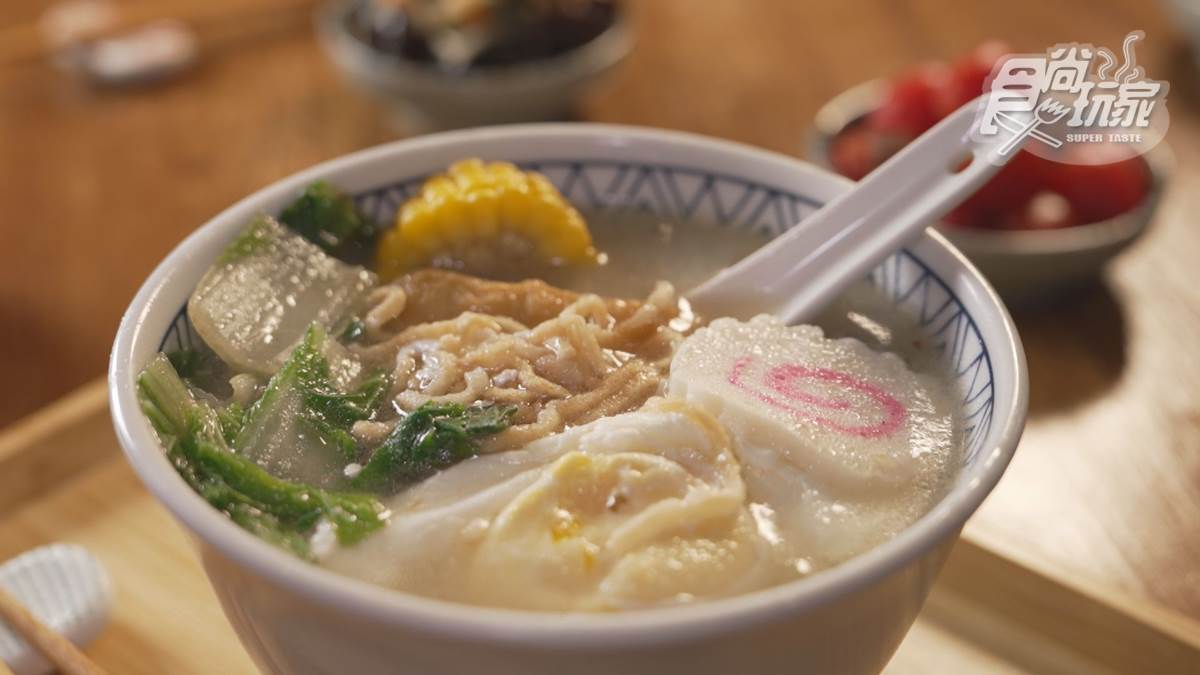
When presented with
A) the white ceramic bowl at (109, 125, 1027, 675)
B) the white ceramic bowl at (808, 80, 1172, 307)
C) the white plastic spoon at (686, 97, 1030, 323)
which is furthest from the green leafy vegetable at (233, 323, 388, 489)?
the white ceramic bowl at (808, 80, 1172, 307)

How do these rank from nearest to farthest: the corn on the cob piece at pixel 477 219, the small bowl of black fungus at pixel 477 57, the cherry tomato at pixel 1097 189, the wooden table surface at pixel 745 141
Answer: the corn on the cob piece at pixel 477 219 → the wooden table surface at pixel 745 141 → the cherry tomato at pixel 1097 189 → the small bowl of black fungus at pixel 477 57

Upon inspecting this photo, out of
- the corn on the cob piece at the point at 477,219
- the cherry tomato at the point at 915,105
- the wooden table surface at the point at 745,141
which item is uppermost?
the corn on the cob piece at the point at 477,219

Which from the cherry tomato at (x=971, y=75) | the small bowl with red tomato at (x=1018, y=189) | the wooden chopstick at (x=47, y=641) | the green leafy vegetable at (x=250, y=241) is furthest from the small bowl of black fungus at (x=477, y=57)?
the wooden chopstick at (x=47, y=641)

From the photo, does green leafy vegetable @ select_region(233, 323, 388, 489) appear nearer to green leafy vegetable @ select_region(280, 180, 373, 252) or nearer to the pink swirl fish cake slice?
green leafy vegetable @ select_region(280, 180, 373, 252)

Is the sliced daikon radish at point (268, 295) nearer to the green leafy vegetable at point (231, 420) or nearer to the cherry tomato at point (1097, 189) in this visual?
the green leafy vegetable at point (231, 420)

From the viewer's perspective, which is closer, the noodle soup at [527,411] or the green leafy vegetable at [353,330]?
the noodle soup at [527,411]

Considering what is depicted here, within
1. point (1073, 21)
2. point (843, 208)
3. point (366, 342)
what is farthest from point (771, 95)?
point (366, 342)
